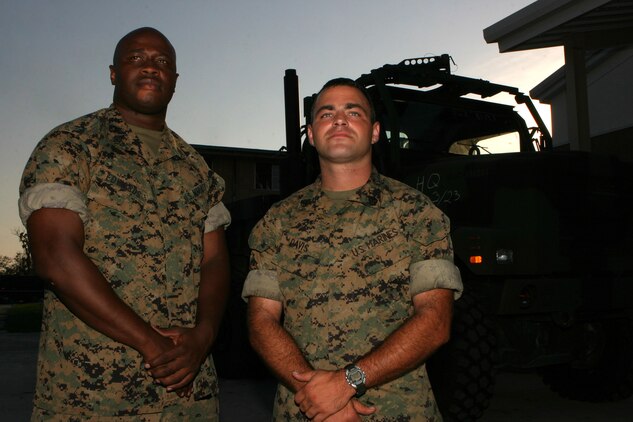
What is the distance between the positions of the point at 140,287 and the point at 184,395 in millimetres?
364

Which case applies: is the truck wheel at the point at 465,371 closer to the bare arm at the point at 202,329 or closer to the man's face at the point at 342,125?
the bare arm at the point at 202,329

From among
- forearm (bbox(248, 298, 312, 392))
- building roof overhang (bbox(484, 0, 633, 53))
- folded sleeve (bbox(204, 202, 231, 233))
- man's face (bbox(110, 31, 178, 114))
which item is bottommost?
forearm (bbox(248, 298, 312, 392))

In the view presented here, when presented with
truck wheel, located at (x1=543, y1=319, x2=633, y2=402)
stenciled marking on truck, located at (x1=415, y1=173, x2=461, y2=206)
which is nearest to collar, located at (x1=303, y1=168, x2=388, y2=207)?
stenciled marking on truck, located at (x1=415, y1=173, x2=461, y2=206)

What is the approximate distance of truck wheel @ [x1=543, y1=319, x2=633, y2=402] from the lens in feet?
17.1

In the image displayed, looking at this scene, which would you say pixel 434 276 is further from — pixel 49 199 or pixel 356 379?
pixel 49 199

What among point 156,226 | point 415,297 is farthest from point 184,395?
point 415,297

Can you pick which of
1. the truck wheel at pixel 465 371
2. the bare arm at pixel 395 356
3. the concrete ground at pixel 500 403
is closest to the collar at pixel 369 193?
the bare arm at pixel 395 356

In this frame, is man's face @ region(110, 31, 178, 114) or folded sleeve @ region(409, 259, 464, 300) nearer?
folded sleeve @ region(409, 259, 464, 300)

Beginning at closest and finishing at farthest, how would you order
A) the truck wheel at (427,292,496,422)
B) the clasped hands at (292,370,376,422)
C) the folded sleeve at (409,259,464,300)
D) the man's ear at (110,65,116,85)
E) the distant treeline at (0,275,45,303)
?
the clasped hands at (292,370,376,422)
the folded sleeve at (409,259,464,300)
the man's ear at (110,65,116,85)
the truck wheel at (427,292,496,422)
the distant treeline at (0,275,45,303)

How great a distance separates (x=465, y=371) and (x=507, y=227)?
1192mm

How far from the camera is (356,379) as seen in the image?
1996mm

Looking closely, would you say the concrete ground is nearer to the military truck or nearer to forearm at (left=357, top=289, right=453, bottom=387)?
the military truck

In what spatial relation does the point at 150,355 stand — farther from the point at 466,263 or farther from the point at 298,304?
the point at 466,263

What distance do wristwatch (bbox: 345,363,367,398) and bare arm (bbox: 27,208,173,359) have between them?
1.87ft
